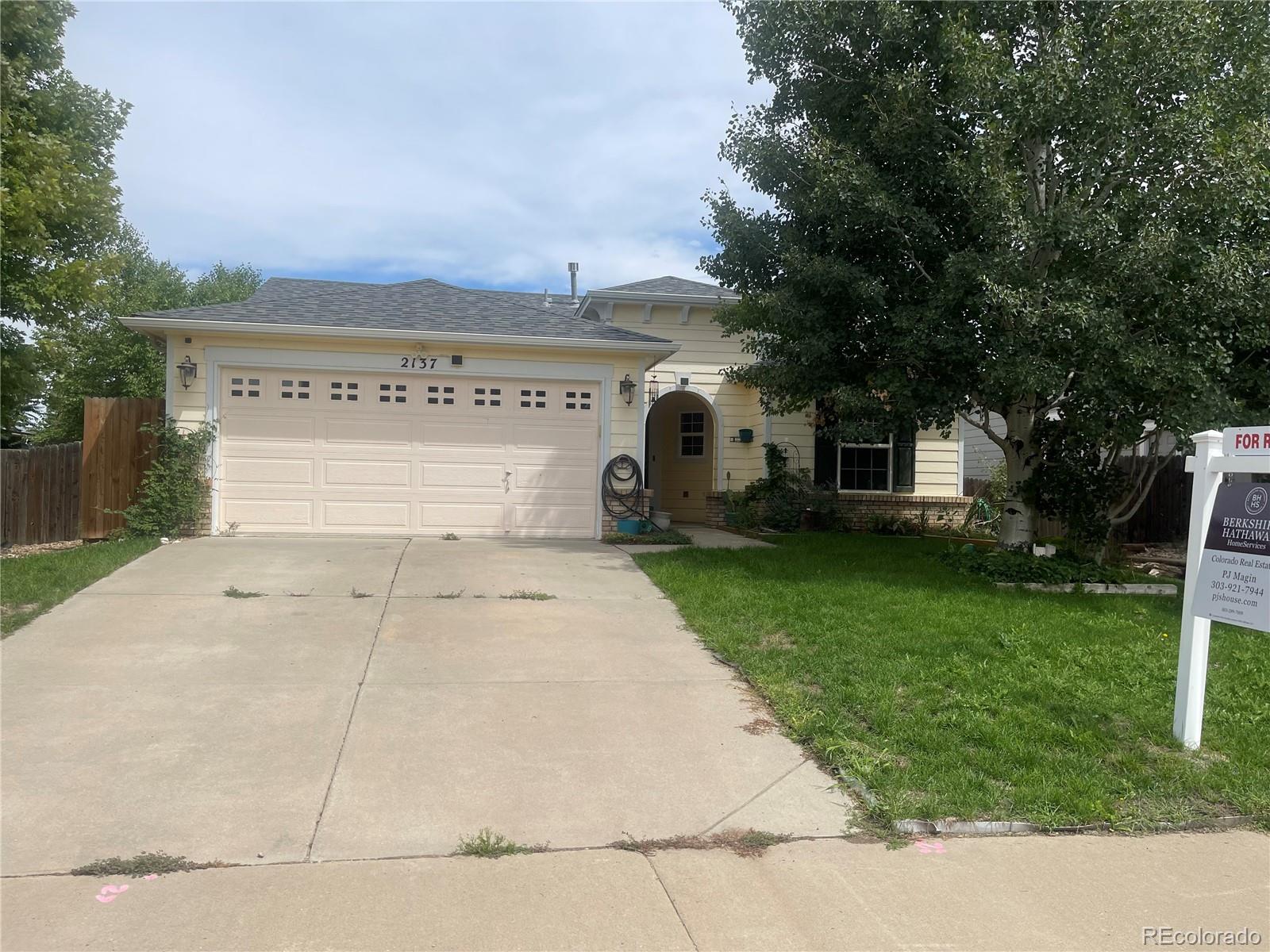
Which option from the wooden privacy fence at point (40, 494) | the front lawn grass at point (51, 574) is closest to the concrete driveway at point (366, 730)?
the front lawn grass at point (51, 574)

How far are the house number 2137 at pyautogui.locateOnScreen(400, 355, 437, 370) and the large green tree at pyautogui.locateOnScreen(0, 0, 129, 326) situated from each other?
3.52 meters

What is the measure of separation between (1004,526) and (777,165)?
16.5 ft

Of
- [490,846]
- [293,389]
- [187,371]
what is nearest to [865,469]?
[293,389]

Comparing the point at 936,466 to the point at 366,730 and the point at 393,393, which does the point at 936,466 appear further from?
the point at 366,730

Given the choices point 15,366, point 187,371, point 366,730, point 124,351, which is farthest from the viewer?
point 124,351

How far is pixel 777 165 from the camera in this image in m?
10.5

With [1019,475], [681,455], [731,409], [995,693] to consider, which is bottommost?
[995,693]

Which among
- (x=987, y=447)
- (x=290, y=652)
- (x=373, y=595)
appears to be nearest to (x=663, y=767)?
(x=290, y=652)

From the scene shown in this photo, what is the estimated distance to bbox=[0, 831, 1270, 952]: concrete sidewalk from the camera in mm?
3268

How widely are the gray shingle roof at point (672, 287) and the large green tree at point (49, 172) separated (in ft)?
27.0

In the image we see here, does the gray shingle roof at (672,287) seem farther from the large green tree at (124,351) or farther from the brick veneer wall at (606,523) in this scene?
the large green tree at (124,351)

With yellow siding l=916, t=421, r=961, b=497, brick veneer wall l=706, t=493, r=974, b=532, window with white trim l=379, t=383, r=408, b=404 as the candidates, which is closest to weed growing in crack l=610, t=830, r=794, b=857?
window with white trim l=379, t=383, r=408, b=404

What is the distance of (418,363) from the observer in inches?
478

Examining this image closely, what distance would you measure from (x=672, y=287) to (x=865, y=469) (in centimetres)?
488
